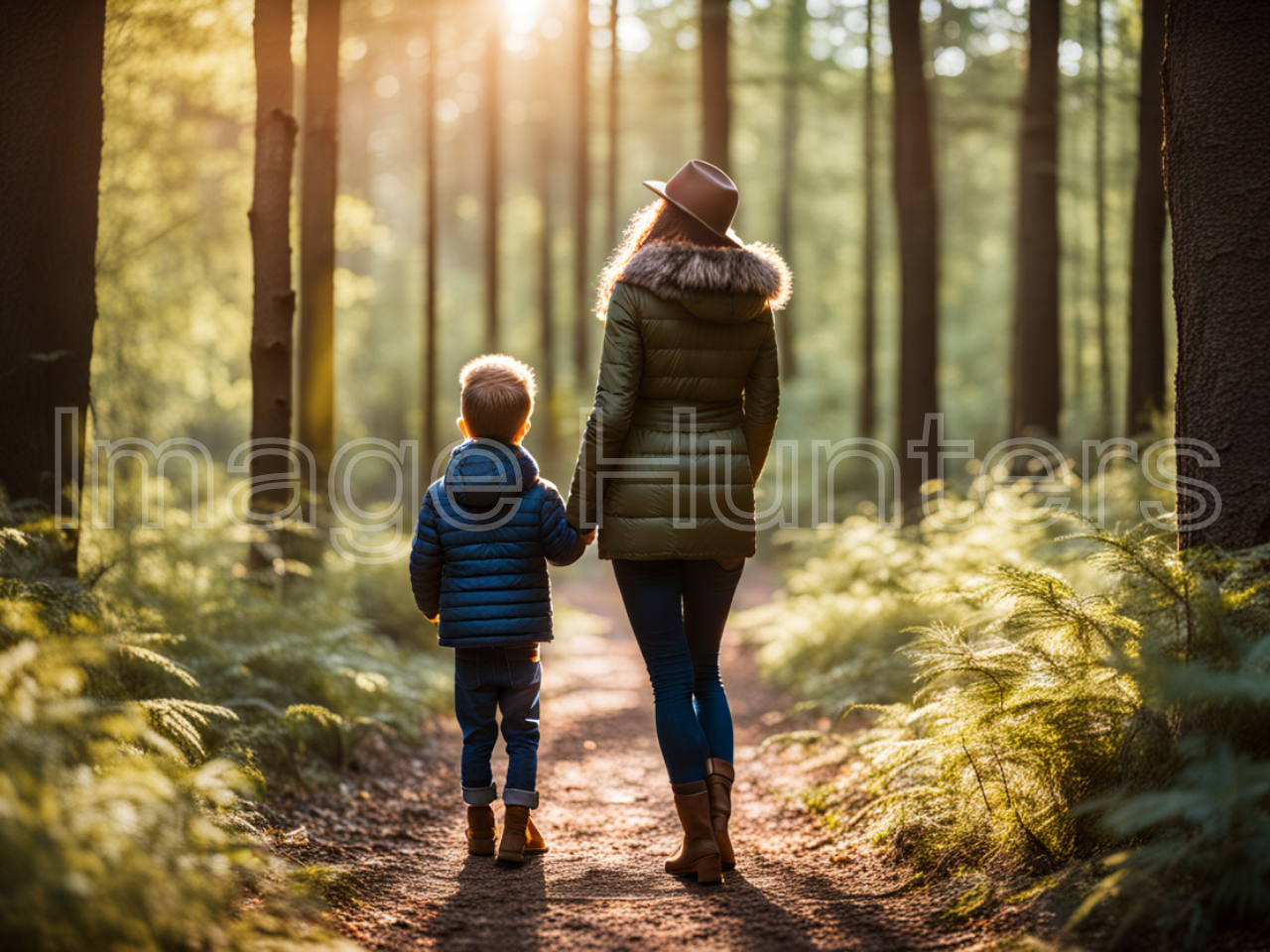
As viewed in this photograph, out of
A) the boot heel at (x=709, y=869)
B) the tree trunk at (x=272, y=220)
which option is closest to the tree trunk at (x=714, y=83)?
the tree trunk at (x=272, y=220)

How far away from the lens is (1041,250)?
1226cm

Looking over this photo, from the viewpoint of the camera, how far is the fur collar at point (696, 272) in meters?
3.74

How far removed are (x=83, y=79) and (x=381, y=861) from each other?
4757mm

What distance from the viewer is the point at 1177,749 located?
2.93 metres

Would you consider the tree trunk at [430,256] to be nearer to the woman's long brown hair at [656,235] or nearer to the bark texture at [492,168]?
the bark texture at [492,168]

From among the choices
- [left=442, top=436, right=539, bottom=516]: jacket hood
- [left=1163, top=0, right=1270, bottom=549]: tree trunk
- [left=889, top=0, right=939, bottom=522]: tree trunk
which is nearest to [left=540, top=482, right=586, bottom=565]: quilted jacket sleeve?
[left=442, top=436, right=539, bottom=516]: jacket hood

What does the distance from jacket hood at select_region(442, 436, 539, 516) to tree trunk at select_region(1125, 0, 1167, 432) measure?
28.0 ft

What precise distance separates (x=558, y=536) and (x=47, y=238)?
3762 mm

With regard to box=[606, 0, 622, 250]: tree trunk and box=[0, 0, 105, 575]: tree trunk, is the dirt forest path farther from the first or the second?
box=[606, 0, 622, 250]: tree trunk

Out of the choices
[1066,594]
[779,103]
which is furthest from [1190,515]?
[779,103]

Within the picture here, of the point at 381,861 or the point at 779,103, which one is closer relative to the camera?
the point at 381,861

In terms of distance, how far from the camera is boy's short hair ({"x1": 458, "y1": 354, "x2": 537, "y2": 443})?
13.8ft

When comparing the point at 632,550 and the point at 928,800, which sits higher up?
the point at 632,550

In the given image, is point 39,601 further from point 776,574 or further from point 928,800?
point 776,574
